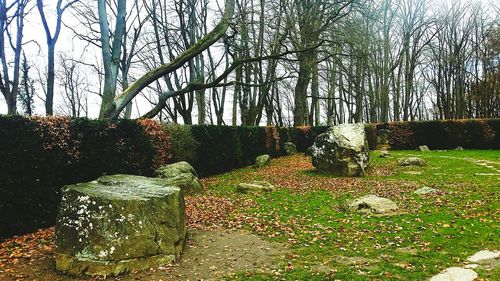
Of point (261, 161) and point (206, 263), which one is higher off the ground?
point (261, 161)

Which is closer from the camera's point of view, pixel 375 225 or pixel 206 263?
pixel 206 263

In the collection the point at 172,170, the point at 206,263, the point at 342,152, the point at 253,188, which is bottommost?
the point at 206,263

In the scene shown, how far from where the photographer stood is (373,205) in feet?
26.1

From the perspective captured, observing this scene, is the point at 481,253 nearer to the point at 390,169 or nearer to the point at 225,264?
the point at 225,264

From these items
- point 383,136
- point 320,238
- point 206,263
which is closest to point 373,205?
point 320,238

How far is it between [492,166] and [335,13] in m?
11.6

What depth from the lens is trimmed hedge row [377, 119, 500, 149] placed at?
930 inches

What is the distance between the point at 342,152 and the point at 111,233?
10.3 m

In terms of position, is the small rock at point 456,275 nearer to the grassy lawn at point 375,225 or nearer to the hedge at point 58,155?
the grassy lawn at point 375,225

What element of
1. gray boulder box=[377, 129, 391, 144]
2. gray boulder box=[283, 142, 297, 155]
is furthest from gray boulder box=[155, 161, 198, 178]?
gray boulder box=[377, 129, 391, 144]

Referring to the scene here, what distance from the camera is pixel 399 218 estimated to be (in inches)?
285

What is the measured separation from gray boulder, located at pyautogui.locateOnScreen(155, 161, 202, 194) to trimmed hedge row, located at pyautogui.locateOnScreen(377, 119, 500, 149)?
64.3 ft

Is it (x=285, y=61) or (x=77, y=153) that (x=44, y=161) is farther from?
(x=285, y=61)

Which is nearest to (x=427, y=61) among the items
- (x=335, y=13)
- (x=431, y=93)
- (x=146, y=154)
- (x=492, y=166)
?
(x=431, y=93)
